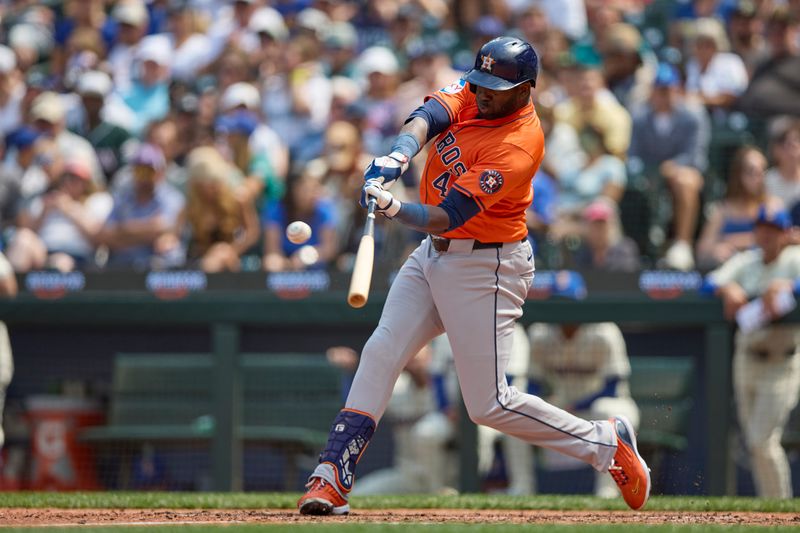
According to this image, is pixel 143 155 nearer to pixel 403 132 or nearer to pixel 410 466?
pixel 410 466

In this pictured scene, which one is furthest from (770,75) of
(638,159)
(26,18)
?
(26,18)

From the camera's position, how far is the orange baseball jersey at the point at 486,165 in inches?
187

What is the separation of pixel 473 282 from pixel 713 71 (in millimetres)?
5308

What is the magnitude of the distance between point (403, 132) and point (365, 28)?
263 inches

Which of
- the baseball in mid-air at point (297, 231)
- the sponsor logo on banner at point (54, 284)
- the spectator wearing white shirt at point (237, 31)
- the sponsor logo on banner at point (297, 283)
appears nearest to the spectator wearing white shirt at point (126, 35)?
the spectator wearing white shirt at point (237, 31)

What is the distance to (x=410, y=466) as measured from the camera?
7871 mm

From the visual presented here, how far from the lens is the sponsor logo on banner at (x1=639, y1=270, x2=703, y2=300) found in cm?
769

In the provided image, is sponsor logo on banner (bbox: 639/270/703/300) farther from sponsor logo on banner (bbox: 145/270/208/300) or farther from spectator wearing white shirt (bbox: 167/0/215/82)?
spectator wearing white shirt (bbox: 167/0/215/82)

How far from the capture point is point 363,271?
14.6 feet

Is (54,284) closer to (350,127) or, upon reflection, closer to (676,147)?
(350,127)

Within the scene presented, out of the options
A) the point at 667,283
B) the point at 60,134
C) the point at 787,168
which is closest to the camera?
the point at 667,283

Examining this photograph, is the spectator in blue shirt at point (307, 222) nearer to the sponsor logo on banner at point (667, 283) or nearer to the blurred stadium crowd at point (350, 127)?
the blurred stadium crowd at point (350, 127)

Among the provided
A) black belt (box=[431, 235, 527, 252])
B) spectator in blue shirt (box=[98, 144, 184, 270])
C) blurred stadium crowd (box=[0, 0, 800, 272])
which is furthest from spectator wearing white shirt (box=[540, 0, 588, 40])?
black belt (box=[431, 235, 527, 252])

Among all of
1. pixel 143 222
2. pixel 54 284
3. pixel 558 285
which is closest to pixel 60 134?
pixel 143 222
